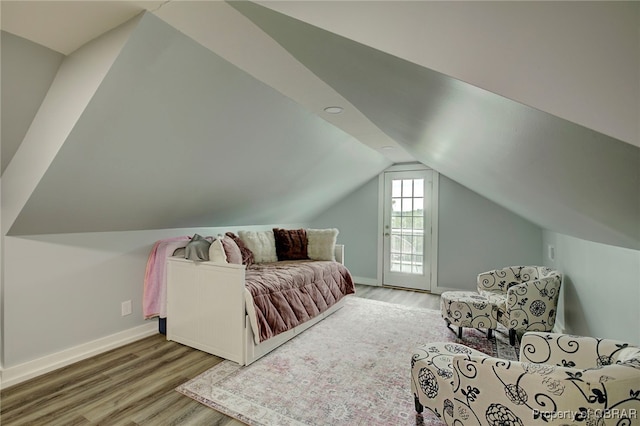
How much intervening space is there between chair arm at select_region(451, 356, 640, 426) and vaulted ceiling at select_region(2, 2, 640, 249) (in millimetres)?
558

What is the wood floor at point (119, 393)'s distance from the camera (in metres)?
1.82

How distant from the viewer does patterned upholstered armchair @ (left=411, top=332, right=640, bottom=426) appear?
914 millimetres

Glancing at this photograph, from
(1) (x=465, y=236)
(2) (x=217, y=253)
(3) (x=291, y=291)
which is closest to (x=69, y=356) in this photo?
(2) (x=217, y=253)

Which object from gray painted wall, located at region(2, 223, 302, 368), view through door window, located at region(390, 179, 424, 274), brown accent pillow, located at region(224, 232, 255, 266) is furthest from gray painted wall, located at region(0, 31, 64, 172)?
view through door window, located at region(390, 179, 424, 274)

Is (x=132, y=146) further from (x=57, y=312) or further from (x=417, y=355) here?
(x=417, y=355)

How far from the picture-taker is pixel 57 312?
7.96ft

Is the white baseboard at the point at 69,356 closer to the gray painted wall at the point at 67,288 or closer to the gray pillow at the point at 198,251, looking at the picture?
the gray painted wall at the point at 67,288

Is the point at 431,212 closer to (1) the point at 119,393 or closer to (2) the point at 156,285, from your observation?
(2) the point at 156,285

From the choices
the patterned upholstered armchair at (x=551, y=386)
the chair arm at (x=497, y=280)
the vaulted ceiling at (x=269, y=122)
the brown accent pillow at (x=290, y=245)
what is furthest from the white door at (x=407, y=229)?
the patterned upholstered armchair at (x=551, y=386)

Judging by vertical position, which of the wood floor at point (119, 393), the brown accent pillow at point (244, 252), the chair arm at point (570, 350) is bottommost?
the wood floor at point (119, 393)

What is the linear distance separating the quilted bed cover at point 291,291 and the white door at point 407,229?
1.44 metres

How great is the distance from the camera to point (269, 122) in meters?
2.56

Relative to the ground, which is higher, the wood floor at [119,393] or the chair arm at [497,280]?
the chair arm at [497,280]

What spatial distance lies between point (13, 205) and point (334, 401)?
257 cm
